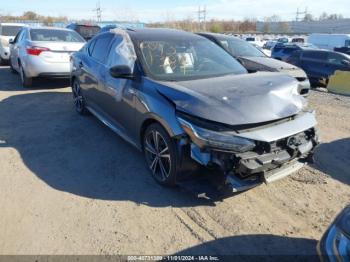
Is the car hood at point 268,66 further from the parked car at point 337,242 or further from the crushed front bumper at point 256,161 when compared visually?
the parked car at point 337,242

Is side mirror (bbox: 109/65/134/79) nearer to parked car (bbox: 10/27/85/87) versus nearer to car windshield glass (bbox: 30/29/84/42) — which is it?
parked car (bbox: 10/27/85/87)

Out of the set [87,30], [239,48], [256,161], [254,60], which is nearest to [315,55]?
[239,48]

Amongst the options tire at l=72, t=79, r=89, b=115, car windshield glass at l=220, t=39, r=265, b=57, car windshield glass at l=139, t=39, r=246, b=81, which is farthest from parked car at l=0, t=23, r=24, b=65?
car windshield glass at l=139, t=39, r=246, b=81

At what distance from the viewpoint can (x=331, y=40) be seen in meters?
32.4

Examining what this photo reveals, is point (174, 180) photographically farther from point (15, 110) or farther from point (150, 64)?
point (15, 110)

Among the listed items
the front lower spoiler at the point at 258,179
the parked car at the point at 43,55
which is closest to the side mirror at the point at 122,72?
the front lower spoiler at the point at 258,179

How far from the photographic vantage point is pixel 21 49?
9.09m

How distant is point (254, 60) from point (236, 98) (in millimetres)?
5057

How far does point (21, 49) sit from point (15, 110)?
284 cm

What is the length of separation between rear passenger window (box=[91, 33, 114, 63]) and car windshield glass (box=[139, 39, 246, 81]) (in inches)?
40.0

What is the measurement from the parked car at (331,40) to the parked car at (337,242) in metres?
32.4

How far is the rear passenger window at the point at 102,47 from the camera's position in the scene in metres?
5.20

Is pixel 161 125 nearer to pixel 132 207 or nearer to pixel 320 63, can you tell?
pixel 132 207

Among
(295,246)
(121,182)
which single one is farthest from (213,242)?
(121,182)
